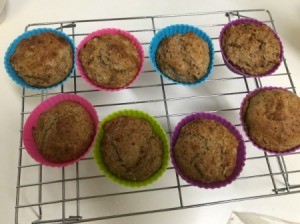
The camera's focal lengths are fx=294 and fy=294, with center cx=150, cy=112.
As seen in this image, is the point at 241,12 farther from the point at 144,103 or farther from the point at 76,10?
the point at 76,10

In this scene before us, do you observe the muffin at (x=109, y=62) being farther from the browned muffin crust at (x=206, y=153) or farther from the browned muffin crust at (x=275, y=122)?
the browned muffin crust at (x=275, y=122)

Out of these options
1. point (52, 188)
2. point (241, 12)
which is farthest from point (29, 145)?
point (241, 12)

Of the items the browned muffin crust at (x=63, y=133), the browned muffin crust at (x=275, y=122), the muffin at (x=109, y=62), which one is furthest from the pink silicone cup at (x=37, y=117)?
the browned muffin crust at (x=275, y=122)

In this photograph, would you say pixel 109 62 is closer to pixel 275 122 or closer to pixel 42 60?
pixel 42 60

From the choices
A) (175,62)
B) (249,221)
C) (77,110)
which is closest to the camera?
(249,221)

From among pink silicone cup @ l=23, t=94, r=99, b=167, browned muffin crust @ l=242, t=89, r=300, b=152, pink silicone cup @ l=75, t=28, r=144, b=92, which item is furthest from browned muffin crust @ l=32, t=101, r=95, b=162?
browned muffin crust @ l=242, t=89, r=300, b=152

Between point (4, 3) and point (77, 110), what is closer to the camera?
point (77, 110)
